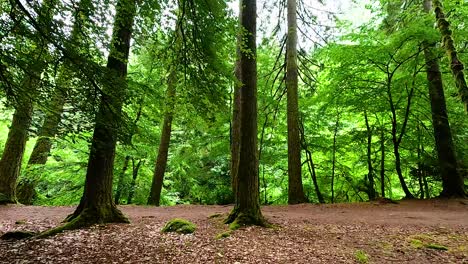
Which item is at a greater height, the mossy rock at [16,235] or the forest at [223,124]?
the forest at [223,124]

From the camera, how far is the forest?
4.31m

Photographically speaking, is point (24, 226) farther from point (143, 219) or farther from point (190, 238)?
A: point (190, 238)

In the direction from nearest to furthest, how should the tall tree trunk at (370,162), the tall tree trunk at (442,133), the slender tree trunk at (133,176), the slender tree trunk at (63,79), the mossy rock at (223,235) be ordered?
the slender tree trunk at (63,79), the mossy rock at (223,235), the tall tree trunk at (442,133), the tall tree trunk at (370,162), the slender tree trunk at (133,176)

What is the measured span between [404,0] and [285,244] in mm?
10962

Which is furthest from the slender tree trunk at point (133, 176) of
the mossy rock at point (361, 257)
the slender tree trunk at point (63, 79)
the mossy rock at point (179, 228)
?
the mossy rock at point (361, 257)

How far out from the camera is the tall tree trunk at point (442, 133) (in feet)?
32.4

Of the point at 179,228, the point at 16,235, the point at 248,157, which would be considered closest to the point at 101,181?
the point at 16,235

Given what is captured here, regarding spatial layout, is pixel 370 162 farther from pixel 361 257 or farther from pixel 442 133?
pixel 361 257

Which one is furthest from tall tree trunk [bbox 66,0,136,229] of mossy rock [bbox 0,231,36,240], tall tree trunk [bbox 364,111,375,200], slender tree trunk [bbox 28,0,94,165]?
tall tree trunk [bbox 364,111,375,200]

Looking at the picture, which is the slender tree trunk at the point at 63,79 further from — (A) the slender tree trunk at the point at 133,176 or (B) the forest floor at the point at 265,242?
(A) the slender tree trunk at the point at 133,176

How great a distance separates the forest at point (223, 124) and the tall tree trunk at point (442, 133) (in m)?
0.04

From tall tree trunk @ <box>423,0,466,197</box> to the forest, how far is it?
4 centimetres

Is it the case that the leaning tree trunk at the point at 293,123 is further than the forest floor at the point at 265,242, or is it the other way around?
the leaning tree trunk at the point at 293,123

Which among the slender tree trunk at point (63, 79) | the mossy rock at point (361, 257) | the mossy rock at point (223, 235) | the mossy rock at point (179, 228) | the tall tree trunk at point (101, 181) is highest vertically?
the slender tree trunk at point (63, 79)
